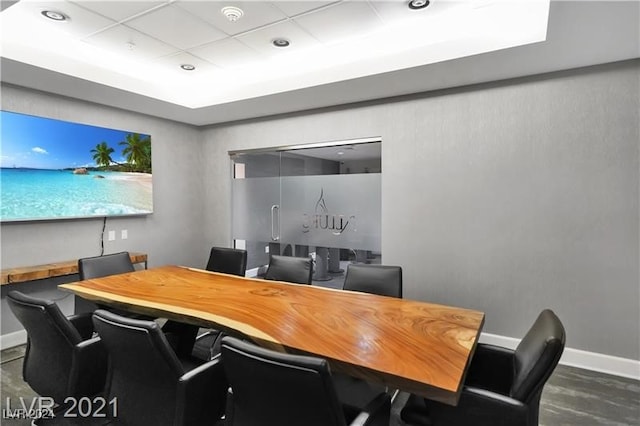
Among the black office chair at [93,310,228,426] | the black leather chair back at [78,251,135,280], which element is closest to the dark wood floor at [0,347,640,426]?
the black leather chair back at [78,251,135,280]

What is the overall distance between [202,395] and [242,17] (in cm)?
263

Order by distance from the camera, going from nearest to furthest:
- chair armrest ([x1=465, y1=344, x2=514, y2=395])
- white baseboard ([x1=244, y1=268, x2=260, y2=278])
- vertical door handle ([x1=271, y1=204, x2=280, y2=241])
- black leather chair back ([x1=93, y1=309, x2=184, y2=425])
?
black leather chair back ([x1=93, y1=309, x2=184, y2=425]) < chair armrest ([x1=465, y1=344, x2=514, y2=395]) < vertical door handle ([x1=271, y1=204, x2=280, y2=241]) < white baseboard ([x1=244, y1=268, x2=260, y2=278])

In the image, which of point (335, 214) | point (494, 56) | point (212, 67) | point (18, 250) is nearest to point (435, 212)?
point (335, 214)

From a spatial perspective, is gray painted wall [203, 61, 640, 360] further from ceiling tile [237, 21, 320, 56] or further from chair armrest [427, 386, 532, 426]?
chair armrest [427, 386, 532, 426]

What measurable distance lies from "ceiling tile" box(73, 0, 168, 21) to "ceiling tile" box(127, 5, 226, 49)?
0.07m

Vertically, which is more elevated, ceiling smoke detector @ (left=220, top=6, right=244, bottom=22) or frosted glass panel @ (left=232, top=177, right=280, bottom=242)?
ceiling smoke detector @ (left=220, top=6, right=244, bottom=22)

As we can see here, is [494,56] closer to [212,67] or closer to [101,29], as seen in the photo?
[212,67]

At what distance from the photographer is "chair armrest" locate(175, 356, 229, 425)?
59.6 inches

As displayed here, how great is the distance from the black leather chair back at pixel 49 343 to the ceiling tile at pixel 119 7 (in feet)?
6.80

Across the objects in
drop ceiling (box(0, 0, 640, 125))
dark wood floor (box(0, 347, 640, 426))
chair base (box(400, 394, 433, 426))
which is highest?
drop ceiling (box(0, 0, 640, 125))

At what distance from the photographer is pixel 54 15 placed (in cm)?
274

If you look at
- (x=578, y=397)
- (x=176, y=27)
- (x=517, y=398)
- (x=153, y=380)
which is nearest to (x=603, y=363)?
(x=578, y=397)

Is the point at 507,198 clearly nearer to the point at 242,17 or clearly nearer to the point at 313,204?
the point at 313,204

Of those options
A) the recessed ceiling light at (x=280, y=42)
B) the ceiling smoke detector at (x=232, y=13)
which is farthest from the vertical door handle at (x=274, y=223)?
the ceiling smoke detector at (x=232, y=13)
